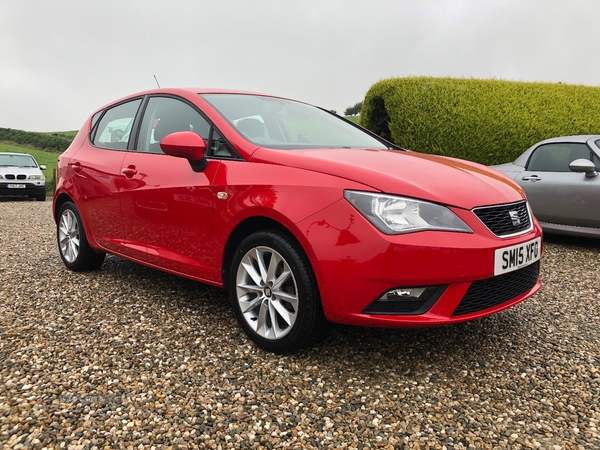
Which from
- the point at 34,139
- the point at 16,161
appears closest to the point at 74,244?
the point at 16,161

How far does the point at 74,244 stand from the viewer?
4.55 m

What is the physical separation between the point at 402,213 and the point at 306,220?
0.47 meters

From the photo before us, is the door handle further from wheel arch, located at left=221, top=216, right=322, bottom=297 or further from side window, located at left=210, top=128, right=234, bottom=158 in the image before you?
wheel arch, located at left=221, top=216, right=322, bottom=297

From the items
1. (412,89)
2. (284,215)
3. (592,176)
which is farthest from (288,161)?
(412,89)

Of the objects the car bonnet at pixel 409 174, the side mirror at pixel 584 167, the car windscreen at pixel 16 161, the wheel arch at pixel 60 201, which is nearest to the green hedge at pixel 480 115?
the side mirror at pixel 584 167

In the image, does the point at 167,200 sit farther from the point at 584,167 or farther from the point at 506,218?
the point at 584,167

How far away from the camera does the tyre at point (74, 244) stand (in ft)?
14.5

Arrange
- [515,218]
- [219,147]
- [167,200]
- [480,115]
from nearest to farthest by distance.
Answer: [515,218], [219,147], [167,200], [480,115]

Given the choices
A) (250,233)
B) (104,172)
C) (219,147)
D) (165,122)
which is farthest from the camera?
(104,172)

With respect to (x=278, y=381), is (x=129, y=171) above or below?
above

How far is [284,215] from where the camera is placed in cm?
252

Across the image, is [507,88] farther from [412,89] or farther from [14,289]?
[14,289]

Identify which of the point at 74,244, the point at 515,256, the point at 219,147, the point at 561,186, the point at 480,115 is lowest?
the point at 74,244

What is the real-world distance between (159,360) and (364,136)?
7.22 ft
